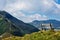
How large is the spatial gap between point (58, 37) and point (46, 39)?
2188 millimetres

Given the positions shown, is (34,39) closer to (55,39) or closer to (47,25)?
(55,39)

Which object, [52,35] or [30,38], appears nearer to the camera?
[52,35]

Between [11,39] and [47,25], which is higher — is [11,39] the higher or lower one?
the lower one

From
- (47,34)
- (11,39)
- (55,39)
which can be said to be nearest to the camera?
(55,39)

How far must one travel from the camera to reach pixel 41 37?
3666 cm

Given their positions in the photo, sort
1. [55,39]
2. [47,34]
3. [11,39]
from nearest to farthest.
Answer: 1. [55,39]
2. [47,34]
3. [11,39]

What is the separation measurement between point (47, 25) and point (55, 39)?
16.3 metres

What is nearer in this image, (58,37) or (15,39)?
(58,37)

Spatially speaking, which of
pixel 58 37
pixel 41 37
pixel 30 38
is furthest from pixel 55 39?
pixel 30 38

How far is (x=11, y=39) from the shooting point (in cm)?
4997

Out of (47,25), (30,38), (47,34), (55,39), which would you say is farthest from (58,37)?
(47,25)

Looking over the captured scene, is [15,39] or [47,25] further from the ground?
[47,25]

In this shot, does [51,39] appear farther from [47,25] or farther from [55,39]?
[47,25]

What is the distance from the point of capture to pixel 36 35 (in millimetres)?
37719
